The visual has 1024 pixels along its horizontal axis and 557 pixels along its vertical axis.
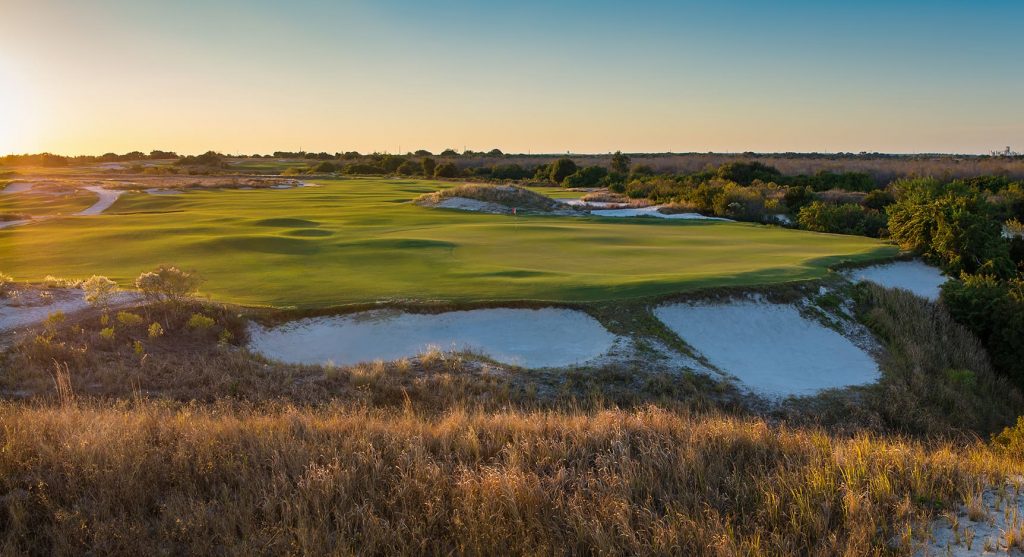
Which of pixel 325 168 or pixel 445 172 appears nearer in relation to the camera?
pixel 445 172

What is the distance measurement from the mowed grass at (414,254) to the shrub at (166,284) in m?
1.69

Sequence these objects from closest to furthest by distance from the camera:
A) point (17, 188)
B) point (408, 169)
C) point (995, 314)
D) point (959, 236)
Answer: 1. point (995, 314)
2. point (959, 236)
3. point (17, 188)
4. point (408, 169)

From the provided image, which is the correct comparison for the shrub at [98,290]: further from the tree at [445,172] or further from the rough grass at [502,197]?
the tree at [445,172]

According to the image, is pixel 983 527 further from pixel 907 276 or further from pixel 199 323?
pixel 907 276

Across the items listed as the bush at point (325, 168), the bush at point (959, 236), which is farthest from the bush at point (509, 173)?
the bush at point (959, 236)

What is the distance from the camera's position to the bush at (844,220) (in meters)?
34.4

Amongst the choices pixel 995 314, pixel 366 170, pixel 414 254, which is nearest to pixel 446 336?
pixel 414 254

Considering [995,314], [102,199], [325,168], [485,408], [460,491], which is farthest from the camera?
[325,168]

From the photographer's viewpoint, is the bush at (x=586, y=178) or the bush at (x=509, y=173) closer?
the bush at (x=586, y=178)

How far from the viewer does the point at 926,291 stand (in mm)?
18859

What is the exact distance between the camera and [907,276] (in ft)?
65.7

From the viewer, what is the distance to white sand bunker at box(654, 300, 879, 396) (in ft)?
42.0

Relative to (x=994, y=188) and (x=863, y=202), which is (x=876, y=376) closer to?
(x=863, y=202)

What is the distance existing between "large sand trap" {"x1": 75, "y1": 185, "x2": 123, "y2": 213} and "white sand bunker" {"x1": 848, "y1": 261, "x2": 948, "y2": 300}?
4118cm
